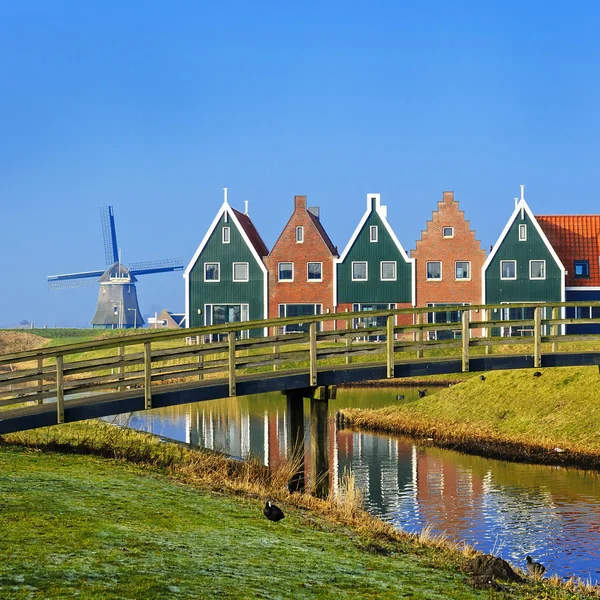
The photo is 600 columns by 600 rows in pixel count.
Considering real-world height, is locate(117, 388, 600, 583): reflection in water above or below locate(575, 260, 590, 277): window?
below

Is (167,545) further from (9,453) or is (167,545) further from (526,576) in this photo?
(9,453)

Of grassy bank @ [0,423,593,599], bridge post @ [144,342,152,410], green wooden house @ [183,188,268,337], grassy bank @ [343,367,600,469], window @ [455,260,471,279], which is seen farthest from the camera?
green wooden house @ [183,188,268,337]

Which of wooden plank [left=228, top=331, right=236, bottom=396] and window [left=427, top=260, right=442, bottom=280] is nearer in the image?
wooden plank [left=228, top=331, right=236, bottom=396]

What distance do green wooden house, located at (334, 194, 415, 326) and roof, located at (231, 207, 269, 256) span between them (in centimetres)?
668

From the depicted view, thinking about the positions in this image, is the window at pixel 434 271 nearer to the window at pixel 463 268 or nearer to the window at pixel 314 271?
the window at pixel 463 268

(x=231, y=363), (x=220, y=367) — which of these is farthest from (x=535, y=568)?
(x=231, y=363)

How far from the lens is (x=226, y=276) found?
233 feet

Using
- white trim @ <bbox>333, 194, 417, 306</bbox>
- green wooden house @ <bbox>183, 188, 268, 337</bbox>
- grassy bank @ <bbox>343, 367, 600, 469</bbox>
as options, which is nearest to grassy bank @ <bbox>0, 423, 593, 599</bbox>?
grassy bank @ <bbox>343, 367, 600, 469</bbox>

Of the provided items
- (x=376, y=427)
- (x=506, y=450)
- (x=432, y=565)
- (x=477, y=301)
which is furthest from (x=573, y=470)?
(x=477, y=301)

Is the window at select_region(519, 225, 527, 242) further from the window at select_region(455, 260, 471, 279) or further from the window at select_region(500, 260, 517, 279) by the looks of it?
the window at select_region(455, 260, 471, 279)

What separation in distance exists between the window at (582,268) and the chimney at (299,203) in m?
19.2

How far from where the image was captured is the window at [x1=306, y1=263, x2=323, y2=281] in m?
70.1

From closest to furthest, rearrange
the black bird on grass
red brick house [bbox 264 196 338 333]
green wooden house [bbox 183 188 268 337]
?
the black bird on grass
red brick house [bbox 264 196 338 333]
green wooden house [bbox 183 188 268 337]

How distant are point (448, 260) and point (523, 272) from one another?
16.5ft
